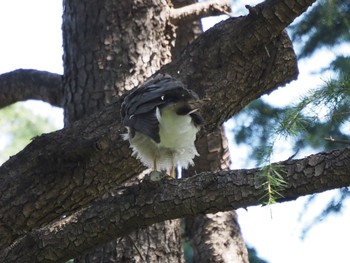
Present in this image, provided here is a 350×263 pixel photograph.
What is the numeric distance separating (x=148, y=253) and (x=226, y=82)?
122 cm

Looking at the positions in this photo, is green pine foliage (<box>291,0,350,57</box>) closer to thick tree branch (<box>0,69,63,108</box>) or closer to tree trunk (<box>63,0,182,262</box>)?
tree trunk (<box>63,0,182,262</box>)

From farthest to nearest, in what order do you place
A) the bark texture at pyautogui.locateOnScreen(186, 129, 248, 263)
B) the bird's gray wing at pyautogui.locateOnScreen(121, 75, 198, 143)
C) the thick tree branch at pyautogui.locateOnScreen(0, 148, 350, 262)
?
1. the bark texture at pyautogui.locateOnScreen(186, 129, 248, 263)
2. the bird's gray wing at pyautogui.locateOnScreen(121, 75, 198, 143)
3. the thick tree branch at pyautogui.locateOnScreen(0, 148, 350, 262)

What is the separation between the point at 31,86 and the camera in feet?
18.9

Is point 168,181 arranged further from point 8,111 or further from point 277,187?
point 8,111

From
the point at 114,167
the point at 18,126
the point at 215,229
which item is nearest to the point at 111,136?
the point at 114,167

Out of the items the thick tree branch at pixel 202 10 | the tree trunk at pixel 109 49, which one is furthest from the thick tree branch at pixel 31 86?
the thick tree branch at pixel 202 10

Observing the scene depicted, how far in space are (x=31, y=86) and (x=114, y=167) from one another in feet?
5.61

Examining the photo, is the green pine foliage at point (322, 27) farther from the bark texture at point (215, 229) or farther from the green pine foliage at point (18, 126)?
the green pine foliage at point (18, 126)

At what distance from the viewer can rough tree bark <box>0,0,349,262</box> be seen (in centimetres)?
358

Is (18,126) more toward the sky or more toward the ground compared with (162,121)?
more toward the sky

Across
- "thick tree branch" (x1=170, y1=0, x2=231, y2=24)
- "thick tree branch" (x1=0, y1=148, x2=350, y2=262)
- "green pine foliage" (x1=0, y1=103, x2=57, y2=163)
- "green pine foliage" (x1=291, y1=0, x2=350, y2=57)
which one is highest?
"green pine foliage" (x1=0, y1=103, x2=57, y2=163)

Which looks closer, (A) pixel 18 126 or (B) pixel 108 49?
(B) pixel 108 49

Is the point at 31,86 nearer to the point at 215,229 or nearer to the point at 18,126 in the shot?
the point at 215,229

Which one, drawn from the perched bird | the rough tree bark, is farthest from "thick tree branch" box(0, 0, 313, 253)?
the perched bird
